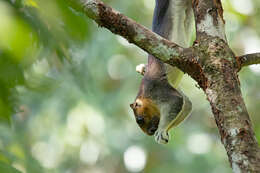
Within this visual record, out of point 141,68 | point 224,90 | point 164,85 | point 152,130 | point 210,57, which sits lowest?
point 224,90

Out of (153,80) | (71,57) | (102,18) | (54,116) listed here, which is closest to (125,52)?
(54,116)

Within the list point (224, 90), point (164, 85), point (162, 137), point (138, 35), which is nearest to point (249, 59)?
point (224, 90)

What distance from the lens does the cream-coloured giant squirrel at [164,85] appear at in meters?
3.78

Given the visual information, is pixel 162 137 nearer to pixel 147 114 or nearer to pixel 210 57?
pixel 147 114

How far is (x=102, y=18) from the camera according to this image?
216 centimetres

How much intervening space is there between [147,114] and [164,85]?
0.32 meters

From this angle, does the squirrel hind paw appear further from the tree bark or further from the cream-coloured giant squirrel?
the tree bark

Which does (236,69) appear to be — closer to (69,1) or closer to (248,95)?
(69,1)

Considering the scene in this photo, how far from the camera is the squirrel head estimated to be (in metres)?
4.07

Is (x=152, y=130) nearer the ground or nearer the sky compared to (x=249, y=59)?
nearer the sky

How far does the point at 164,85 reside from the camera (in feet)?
13.3

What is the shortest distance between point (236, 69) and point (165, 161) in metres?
7.14

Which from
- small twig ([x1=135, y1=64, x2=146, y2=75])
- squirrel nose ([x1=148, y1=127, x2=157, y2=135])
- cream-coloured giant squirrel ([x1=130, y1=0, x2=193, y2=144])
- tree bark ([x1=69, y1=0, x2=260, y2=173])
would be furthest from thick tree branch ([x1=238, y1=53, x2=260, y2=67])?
squirrel nose ([x1=148, y1=127, x2=157, y2=135])

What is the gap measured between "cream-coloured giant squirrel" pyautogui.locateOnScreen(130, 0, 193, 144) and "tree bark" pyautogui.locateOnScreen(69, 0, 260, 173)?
55.5 inches
